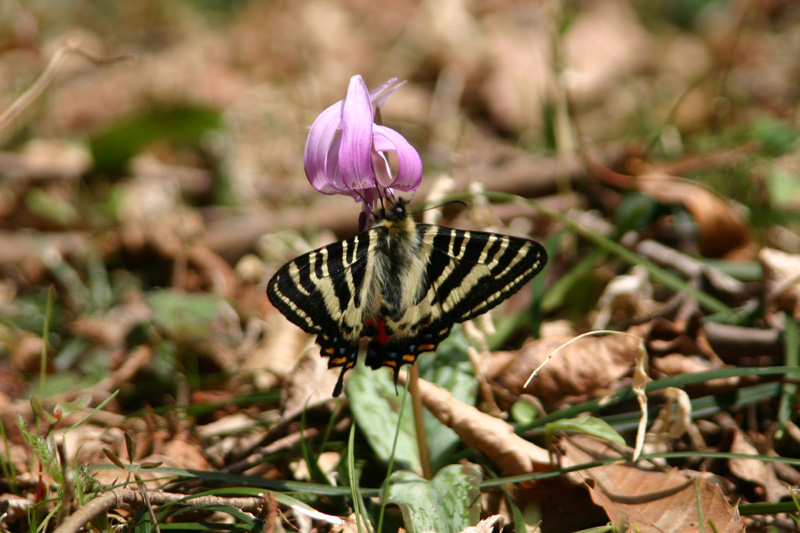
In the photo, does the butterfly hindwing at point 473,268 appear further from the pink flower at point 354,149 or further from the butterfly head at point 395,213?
the pink flower at point 354,149

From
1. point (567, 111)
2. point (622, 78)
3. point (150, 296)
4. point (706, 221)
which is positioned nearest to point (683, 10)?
point (622, 78)

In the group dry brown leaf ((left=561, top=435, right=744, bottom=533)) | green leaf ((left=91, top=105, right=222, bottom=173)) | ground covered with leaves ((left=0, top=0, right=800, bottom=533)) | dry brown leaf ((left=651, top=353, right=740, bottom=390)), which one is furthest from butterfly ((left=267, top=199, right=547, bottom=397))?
green leaf ((left=91, top=105, right=222, bottom=173))

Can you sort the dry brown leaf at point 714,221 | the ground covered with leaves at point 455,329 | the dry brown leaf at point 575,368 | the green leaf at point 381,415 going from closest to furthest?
the ground covered with leaves at point 455,329 → the green leaf at point 381,415 → the dry brown leaf at point 575,368 → the dry brown leaf at point 714,221

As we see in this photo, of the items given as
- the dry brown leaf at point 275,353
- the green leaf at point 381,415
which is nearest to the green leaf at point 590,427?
the green leaf at point 381,415

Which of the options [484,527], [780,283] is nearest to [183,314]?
[484,527]

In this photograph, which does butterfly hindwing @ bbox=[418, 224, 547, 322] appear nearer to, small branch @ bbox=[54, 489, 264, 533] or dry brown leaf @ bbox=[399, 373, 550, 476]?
dry brown leaf @ bbox=[399, 373, 550, 476]
